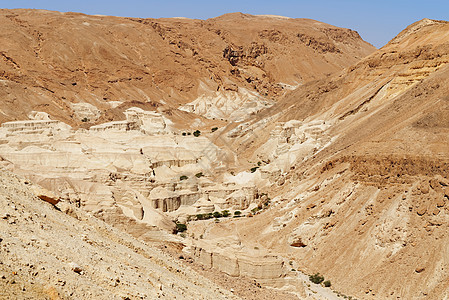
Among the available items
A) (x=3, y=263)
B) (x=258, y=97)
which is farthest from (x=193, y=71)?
(x=3, y=263)

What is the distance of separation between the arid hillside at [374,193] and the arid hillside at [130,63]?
3978 centimetres

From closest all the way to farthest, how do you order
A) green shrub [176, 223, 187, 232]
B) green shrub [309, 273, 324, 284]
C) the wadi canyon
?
the wadi canyon → green shrub [309, 273, 324, 284] → green shrub [176, 223, 187, 232]

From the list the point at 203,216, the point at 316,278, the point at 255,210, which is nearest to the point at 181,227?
the point at 203,216

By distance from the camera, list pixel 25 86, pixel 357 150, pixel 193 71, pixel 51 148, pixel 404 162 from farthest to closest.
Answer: pixel 193 71 → pixel 25 86 → pixel 51 148 → pixel 357 150 → pixel 404 162

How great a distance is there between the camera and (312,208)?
102 ft

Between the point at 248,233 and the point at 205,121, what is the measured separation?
52860 mm

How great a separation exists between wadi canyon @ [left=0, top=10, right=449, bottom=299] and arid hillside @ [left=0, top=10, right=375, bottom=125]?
2.86ft

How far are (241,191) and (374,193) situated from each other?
1205cm

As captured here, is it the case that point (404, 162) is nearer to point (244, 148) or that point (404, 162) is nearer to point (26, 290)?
point (26, 290)

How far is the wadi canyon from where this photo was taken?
39.2ft

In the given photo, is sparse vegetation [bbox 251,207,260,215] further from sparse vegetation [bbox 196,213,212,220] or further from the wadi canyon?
sparse vegetation [bbox 196,213,212,220]

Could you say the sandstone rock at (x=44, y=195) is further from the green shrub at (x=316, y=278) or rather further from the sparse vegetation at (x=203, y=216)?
the sparse vegetation at (x=203, y=216)

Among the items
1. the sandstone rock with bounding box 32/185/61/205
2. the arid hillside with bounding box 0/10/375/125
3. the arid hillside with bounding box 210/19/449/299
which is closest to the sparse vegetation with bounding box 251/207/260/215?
the arid hillside with bounding box 210/19/449/299

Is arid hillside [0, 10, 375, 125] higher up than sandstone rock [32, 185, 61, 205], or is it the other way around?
arid hillside [0, 10, 375, 125]
